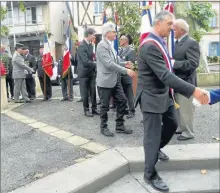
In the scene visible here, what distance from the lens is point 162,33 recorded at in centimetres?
349

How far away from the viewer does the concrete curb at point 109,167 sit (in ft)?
11.5

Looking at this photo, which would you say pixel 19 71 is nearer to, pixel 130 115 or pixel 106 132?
pixel 130 115

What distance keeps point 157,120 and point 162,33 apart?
100 centimetres

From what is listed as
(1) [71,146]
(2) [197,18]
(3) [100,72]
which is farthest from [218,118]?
(2) [197,18]

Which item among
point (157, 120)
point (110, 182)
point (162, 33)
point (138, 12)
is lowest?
point (110, 182)

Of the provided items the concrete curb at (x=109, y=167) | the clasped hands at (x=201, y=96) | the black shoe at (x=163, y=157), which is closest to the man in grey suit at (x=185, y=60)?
the concrete curb at (x=109, y=167)

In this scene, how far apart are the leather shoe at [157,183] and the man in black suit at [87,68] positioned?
3.35 meters

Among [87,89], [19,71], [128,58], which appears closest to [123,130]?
[87,89]

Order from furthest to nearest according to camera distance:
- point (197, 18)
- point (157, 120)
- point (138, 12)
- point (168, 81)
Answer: point (197, 18) < point (138, 12) < point (157, 120) < point (168, 81)

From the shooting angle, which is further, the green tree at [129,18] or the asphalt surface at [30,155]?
the green tree at [129,18]

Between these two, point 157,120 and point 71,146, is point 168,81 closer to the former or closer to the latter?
point 157,120

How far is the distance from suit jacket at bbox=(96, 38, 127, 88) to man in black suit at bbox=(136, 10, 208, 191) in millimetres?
1464

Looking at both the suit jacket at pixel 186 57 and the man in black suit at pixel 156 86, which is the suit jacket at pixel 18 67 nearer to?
the suit jacket at pixel 186 57

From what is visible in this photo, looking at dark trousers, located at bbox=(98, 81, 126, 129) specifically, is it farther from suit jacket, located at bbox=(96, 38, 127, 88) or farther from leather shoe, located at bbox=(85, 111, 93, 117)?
leather shoe, located at bbox=(85, 111, 93, 117)
